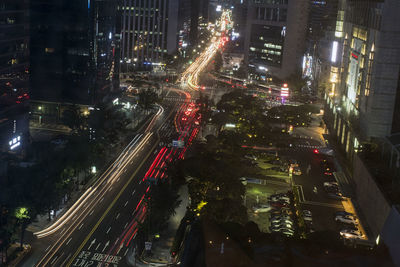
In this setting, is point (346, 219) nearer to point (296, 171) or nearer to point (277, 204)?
Result: point (277, 204)

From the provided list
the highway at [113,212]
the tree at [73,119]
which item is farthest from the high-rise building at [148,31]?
the tree at [73,119]

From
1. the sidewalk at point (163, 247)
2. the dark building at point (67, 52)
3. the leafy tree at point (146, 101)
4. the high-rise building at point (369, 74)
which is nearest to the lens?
the sidewalk at point (163, 247)

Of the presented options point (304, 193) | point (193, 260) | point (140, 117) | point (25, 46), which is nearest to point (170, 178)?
point (304, 193)

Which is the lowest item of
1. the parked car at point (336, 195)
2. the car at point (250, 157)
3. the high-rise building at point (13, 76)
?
the parked car at point (336, 195)

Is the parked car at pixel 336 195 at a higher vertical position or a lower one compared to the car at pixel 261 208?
higher

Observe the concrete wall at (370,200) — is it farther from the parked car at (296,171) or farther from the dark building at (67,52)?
the dark building at (67,52)

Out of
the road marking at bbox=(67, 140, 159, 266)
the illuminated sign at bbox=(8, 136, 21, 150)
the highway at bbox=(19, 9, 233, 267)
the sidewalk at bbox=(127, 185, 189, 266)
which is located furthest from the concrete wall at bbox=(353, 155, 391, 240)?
the illuminated sign at bbox=(8, 136, 21, 150)
